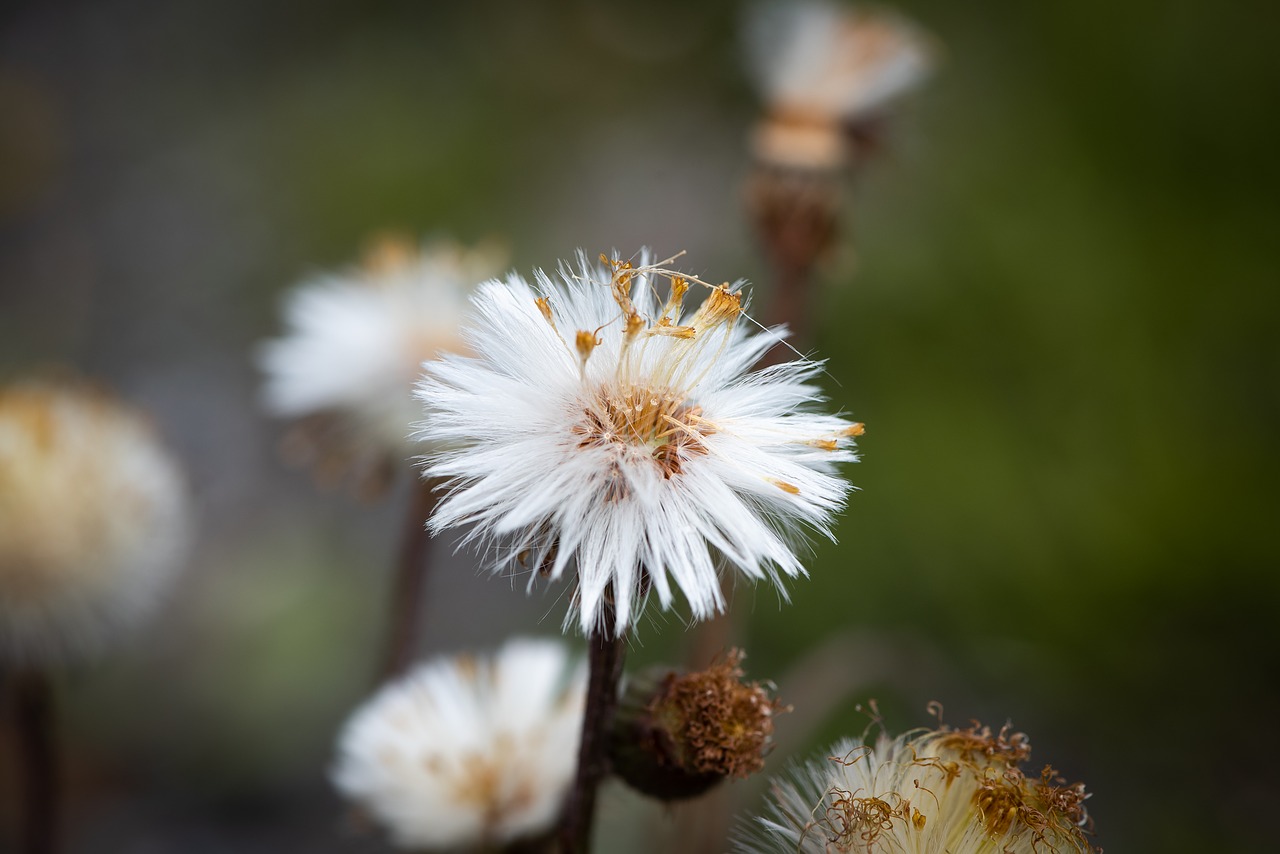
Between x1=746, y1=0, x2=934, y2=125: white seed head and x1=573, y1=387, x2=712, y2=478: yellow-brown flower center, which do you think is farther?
x1=746, y1=0, x2=934, y2=125: white seed head

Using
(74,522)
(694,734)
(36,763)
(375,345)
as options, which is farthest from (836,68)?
(36,763)

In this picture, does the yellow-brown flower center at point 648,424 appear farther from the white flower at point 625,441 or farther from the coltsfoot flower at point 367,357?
the coltsfoot flower at point 367,357

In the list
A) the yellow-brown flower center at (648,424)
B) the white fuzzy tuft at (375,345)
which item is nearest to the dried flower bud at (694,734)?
the yellow-brown flower center at (648,424)

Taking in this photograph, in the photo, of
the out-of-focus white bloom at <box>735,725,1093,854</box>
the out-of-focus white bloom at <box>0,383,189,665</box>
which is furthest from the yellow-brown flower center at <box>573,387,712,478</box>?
the out-of-focus white bloom at <box>0,383,189,665</box>

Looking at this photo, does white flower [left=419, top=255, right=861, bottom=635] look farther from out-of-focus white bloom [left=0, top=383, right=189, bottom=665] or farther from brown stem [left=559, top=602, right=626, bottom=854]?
out-of-focus white bloom [left=0, top=383, right=189, bottom=665]

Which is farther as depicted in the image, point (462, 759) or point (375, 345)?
point (375, 345)

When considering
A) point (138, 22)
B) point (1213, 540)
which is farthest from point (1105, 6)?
point (138, 22)

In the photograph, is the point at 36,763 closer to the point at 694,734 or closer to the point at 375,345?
the point at 375,345
